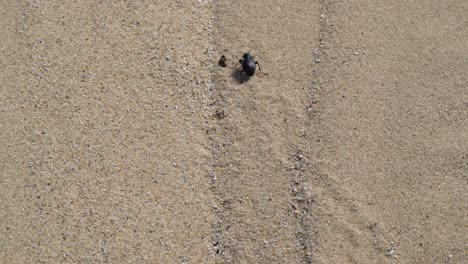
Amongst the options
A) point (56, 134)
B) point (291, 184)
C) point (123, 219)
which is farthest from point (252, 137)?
point (56, 134)

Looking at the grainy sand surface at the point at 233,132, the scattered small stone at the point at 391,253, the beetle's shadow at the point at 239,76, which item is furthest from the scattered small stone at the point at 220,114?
the scattered small stone at the point at 391,253

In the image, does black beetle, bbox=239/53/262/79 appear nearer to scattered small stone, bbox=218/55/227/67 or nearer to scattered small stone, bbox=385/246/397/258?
scattered small stone, bbox=218/55/227/67

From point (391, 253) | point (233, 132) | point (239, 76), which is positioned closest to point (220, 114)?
point (233, 132)

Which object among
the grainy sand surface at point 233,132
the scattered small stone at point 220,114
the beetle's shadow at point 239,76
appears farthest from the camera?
the beetle's shadow at point 239,76

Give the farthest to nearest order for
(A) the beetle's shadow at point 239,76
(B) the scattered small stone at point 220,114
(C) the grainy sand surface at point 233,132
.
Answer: (A) the beetle's shadow at point 239,76
(B) the scattered small stone at point 220,114
(C) the grainy sand surface at point 233,132

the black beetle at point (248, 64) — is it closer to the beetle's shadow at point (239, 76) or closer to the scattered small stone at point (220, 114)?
the beetle's shadow at point (239, 76)

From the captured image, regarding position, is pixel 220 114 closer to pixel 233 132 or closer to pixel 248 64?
pixel 233 132

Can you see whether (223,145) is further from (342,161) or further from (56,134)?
(56,134)
